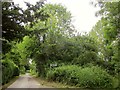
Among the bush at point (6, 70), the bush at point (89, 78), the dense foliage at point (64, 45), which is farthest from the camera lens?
the bush at point (6, 70)

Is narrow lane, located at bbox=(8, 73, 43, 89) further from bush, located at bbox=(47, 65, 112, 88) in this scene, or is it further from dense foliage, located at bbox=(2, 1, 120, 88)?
bush, located at bbox=(47, 65, 112, 88)

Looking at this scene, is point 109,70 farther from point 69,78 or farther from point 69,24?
point 69,24

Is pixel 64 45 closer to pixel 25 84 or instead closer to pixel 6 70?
pixel 25 84

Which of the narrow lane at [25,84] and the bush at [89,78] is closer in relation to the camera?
the bush at [89,78]

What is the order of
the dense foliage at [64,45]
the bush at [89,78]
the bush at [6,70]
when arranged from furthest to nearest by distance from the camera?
the bush at [6,70]
the bush at [89,78]
the dense foliage at [64,45]

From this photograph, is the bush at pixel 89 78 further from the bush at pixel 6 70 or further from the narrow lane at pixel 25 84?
the bush at pixel 6 70

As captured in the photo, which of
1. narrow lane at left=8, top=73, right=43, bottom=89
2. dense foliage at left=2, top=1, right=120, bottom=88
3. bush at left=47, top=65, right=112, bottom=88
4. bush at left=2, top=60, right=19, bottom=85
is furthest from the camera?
narrow lane at left=8, top=73, right=43, bottom=89

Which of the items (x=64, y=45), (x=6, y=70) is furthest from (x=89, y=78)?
(x=64, y=45)

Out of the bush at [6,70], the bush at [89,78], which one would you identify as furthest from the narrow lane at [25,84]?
the bush at [89,78]

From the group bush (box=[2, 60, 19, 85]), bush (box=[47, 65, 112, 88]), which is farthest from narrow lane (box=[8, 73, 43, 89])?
bush (box=[47, 65, 112, 88])

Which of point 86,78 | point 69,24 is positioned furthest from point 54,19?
point 86,78

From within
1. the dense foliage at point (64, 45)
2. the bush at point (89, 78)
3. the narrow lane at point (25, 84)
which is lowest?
the narrow lane at point (25, 84)

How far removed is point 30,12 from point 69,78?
8024mm

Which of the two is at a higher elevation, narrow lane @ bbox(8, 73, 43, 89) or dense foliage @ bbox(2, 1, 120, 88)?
A: dense foliage @ bbox(2, 1, 120, 88)
